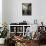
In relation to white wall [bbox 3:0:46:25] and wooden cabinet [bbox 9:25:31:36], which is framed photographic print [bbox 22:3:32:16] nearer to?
white wall [bbox 3:0:46:25]

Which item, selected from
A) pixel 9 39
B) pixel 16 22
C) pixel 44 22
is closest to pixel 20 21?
pixel 16 22

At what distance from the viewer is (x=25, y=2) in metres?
6.36

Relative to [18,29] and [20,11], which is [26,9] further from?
[18,29]

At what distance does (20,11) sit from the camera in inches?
251

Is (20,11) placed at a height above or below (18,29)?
above

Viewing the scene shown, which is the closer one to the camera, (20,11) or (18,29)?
(18,29)

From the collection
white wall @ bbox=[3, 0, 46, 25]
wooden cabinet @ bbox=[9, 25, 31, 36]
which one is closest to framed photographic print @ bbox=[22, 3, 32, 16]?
white wall @ bbox=[3, 0, 46, 25]

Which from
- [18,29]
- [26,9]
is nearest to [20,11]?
[26,9]

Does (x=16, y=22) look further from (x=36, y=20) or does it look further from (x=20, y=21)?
(x=36, y=20)

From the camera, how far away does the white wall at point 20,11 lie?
636 cm

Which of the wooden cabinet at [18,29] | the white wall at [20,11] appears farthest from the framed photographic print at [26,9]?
the wooden cabinet at [18,29]

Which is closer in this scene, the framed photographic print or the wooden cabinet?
the wooden cabinet

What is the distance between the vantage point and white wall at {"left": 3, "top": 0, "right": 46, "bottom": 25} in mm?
6355

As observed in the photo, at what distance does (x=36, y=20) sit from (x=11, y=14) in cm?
121
